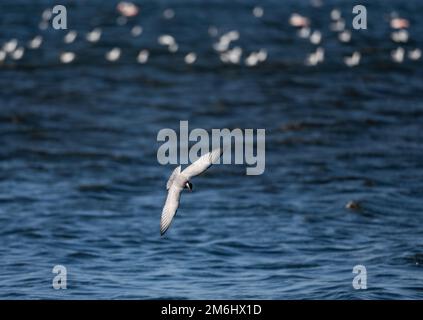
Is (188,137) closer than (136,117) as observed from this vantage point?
Yes

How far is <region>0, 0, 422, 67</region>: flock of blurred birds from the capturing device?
25.7 metres

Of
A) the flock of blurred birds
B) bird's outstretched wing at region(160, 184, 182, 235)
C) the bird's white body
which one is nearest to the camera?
the bird's white body

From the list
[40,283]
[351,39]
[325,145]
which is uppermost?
[351,39]

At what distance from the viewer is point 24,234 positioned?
48.5 ft

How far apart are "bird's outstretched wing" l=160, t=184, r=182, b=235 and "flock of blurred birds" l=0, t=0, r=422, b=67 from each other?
14590 mm

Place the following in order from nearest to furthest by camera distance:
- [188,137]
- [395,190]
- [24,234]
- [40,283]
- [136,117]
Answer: [40,283] < [24,234] < [395,190] < [188,137] < [136,117]

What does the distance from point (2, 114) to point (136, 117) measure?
2.65 m

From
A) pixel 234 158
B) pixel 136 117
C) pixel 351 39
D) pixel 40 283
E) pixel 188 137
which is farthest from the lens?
pixel 351 39

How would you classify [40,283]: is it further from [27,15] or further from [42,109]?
[27,15]

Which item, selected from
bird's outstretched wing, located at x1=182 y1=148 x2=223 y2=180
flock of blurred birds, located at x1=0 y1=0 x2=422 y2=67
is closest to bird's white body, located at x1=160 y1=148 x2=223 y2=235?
bird's outstretched wing, located at x1=182 y1=148 x2=223 y2=180

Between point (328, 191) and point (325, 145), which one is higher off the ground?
point (325, 145)

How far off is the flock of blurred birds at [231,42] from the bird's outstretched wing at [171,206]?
14590 millimetres

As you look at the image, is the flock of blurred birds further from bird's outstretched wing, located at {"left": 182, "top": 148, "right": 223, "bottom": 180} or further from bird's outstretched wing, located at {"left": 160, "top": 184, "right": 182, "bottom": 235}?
bird's outstretched wing, located at {"left": 182, "top": 148, "right": 223, "bottom": 180}

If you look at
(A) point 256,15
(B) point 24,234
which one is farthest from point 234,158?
(A) point 256,15
